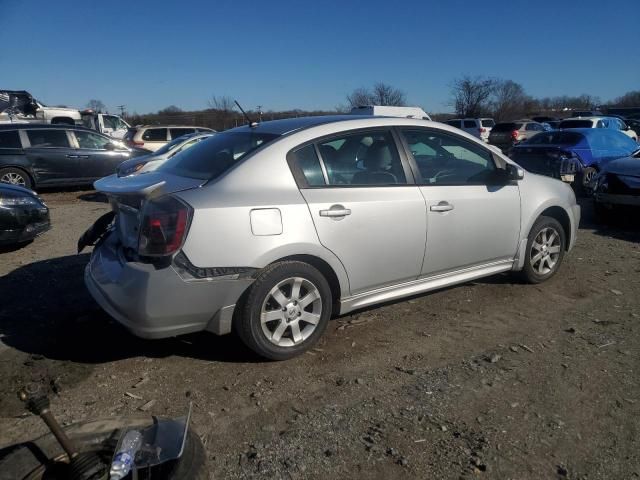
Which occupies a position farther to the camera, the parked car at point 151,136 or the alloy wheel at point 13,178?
the parked car at point 151,136

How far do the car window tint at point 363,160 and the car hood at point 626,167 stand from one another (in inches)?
205

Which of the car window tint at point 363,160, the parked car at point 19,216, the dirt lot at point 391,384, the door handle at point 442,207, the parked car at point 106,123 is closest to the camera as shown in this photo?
the dirt lot at point 391,384

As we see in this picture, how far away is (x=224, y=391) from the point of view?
308cm

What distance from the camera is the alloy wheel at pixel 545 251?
4.84 meters

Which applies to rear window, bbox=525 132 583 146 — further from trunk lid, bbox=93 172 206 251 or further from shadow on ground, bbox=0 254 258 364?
trunk lid, bbox=93 172 206 251

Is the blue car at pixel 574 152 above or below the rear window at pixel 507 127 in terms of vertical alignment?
above

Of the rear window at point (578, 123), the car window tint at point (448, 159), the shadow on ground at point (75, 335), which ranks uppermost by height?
the car window tint at point (448, 159)

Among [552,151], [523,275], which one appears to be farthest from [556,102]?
[523,275]

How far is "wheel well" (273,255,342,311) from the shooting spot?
337cm

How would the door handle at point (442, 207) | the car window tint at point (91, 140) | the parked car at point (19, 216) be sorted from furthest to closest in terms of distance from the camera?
1. the car window tint at point (91, 140)
2. the parked car at point (19, 216)
3. the door handle at point (442, 207)

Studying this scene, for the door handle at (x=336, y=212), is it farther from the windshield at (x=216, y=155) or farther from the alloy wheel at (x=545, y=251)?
the alloy wheel at (x=545, y=251)

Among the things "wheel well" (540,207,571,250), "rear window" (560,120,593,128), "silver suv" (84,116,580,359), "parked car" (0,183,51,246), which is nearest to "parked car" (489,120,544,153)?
"rear window" (560,120,593,128)

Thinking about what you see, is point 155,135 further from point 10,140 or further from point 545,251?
point 545,251

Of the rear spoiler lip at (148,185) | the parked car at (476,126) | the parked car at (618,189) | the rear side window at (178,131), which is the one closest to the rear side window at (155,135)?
the rear side window at (178,131)
